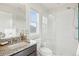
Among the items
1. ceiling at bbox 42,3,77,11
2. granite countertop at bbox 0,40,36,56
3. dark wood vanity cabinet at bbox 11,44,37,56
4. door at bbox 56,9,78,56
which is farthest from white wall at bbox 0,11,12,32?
door at bbox 56,9,78,56

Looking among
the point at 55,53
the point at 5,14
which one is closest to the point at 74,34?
the point at 55,53

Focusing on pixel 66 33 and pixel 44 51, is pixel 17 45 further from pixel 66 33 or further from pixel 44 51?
pixel 66 33

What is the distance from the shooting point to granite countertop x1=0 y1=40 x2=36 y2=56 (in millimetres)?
1338

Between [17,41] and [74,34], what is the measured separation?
0.67m

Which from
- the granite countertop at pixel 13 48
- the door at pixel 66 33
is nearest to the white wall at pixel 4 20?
the granite countertop at pixel 13 48

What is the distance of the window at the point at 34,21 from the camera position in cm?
144

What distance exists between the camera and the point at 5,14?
4.51 feet

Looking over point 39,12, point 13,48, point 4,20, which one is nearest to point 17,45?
point 13,48

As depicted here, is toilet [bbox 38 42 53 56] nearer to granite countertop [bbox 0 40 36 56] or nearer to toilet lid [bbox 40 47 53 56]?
toilet lid [bbox 40 47 53 56]

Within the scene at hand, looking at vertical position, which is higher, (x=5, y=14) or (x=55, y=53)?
(x=5, y=14)

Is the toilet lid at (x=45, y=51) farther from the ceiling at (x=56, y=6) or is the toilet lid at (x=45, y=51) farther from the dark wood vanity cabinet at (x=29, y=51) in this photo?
the ceiling at (x=56, y=6)

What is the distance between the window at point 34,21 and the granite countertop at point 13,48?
14 cm

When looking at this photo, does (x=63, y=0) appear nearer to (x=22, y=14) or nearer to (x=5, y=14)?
(x=22, y=14)

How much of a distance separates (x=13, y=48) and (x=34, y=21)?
39 centimetres
